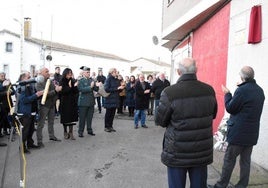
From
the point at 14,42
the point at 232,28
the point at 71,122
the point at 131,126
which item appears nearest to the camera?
the point at 232,28

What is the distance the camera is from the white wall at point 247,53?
6.88 metres

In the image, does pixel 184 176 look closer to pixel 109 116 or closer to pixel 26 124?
pixel 26 124

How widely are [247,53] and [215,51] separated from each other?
285 centimetres

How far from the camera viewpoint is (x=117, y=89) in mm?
10945

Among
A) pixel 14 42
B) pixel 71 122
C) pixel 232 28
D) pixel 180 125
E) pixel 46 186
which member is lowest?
pixel 46 186

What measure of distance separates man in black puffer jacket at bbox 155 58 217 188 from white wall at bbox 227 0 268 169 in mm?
3254

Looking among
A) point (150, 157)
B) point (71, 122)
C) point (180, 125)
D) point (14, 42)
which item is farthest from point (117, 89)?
point (14, 42)

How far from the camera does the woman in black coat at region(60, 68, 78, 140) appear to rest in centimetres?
952

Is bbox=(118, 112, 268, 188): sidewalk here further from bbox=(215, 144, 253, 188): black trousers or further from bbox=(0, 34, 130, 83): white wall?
bbox=(0, 34, 130, 83): white wall

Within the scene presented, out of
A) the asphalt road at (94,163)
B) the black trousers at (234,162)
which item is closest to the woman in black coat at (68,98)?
the asphalt road at (94,163)

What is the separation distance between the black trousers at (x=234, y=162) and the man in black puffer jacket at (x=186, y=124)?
1.41 meters

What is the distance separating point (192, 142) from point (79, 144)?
5.75m

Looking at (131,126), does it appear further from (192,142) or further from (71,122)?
(192,142)

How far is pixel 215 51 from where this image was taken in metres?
10.5
